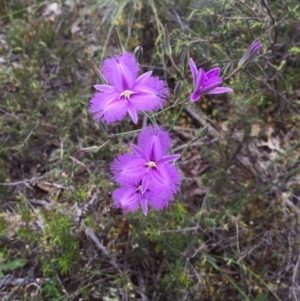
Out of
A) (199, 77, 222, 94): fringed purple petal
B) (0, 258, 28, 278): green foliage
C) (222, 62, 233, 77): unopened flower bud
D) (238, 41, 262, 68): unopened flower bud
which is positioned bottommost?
(0, 258, 28, 278): green foliage

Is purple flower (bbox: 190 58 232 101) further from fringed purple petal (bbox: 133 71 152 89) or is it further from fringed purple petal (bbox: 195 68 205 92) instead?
fringed purple petal (bbox: 133 71 152 89)

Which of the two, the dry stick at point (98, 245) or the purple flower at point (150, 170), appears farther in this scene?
the dry stick at point (98, 245)

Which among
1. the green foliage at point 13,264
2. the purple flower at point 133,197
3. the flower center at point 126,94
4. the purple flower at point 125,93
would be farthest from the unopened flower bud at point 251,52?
the green foliage at point 13,264

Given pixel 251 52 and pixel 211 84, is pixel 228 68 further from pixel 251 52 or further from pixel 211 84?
pixel 211 84

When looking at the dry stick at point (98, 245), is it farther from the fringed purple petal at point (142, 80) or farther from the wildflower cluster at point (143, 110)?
the fringed purple petal at point (142, 80)

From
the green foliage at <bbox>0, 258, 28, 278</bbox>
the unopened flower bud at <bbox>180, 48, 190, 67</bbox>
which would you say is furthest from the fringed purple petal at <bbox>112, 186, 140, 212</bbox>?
the green foliage at <bbox>0, 258, 28, 278</bbox>

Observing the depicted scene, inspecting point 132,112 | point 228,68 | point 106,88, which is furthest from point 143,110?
point 228,68

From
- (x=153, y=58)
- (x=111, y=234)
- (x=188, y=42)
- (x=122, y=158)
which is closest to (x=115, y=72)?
(x=122, y=158)
